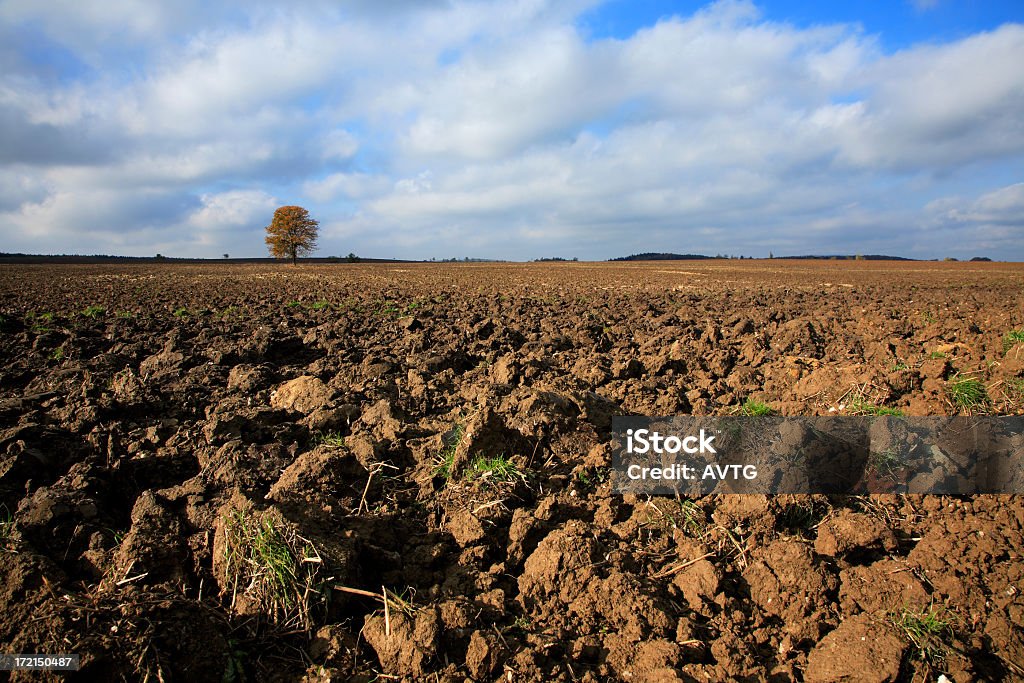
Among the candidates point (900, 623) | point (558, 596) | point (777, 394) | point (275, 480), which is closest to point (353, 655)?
point (558, 596)

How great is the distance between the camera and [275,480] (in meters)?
3.61

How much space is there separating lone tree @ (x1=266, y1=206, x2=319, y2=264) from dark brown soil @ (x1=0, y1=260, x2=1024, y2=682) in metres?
65.2

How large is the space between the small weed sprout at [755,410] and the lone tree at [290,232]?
2677 inches

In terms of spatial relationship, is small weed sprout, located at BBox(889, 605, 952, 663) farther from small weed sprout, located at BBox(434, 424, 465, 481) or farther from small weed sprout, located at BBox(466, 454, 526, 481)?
small weed sprout, located at BBox(434, 424, 465, 481)

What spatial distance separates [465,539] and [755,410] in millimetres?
3069

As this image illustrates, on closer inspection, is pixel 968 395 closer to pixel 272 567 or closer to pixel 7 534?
pixel 272 567

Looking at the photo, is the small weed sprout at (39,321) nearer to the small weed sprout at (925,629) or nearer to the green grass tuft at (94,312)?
the green grass tuft at (94,312)

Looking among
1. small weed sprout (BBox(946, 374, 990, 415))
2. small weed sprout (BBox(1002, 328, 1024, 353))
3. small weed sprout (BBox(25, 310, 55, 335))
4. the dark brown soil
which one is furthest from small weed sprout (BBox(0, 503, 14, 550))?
small weed sprout (BBox(1002, 328, 1024, 353))

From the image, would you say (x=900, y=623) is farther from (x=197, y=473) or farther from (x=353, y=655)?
(x=197, y=473)

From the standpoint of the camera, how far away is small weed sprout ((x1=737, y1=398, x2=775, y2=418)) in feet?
15.7

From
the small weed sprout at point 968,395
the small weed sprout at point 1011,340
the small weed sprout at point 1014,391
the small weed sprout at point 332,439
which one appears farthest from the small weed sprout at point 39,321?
the small weed sprout at point 1011,340

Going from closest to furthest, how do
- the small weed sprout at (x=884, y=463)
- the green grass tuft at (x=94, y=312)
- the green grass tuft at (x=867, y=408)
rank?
the small weed sprout at (x=884, y=463) → the green grass tuft at (x=867, y=408) → the green grass tuft at (x=94, y=312)

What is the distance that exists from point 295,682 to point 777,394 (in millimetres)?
4978

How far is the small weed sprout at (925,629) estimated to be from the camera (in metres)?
2.44
